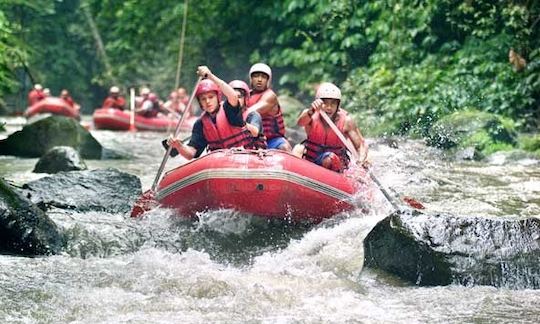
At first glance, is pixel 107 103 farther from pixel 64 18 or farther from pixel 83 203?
pixel 83 203

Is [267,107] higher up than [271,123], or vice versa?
[267,107]

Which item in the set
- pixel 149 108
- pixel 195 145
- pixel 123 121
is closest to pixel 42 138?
pixel 195 145

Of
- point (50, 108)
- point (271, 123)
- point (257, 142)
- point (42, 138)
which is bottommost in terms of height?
point (50, 108)

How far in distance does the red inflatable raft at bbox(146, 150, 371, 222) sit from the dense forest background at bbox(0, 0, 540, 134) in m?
4.47

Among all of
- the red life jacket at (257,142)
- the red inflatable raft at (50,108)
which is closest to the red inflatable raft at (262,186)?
the red life jacket at (257,142)

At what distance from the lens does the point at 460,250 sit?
5199 millimetres

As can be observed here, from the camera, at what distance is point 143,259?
19.2 feet

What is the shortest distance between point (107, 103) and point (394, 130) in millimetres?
10107

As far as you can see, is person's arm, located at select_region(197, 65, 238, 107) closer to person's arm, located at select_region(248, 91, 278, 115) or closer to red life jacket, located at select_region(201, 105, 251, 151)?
red life jacket, located at select_region(201, 105, 251, 151)

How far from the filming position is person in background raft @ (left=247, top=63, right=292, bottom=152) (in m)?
8.01

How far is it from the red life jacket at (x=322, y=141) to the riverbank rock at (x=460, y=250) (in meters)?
2.19

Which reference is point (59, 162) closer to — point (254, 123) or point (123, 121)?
point (254, 123)

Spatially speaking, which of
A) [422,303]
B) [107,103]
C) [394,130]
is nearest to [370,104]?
[394,130]

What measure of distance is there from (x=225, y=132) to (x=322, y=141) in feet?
3.37
